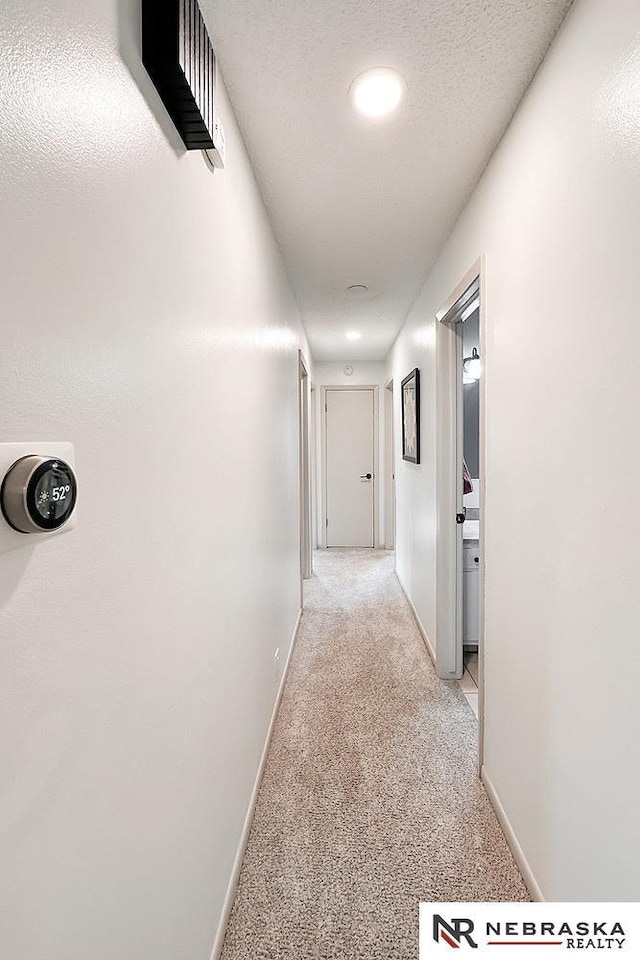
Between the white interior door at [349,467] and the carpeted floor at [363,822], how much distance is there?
3.55 m

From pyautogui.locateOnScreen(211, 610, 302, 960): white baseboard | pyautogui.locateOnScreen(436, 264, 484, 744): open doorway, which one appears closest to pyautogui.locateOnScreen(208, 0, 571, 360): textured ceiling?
pyautogui.locateOnScreen(436, 264, 484, 744): open doorway

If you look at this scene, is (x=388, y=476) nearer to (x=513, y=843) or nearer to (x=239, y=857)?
(x=513, y=843)

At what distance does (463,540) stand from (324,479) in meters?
3.65

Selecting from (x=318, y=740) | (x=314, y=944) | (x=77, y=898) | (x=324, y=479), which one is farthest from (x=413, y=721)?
(x=324, y=479)

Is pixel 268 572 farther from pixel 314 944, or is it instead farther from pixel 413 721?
pixel 314 944

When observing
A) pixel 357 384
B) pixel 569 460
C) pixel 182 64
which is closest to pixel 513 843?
pixel 569 460

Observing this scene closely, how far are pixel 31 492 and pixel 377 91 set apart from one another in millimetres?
1636

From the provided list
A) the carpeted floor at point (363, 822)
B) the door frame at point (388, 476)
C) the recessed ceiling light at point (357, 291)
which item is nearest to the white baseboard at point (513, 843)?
the carpeted floor at point (363, 822)

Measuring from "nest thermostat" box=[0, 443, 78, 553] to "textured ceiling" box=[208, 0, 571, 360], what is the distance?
131 centimetres

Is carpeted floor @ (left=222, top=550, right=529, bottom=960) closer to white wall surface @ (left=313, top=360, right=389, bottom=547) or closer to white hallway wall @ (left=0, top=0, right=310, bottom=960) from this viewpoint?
white hallway wall @ (left=0, top=0, right=310, bottom=960)

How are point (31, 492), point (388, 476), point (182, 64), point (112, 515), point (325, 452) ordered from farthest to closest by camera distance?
point (325, 452), point (388, 476), point (182, 64), point (112, 515), point (31, 492)

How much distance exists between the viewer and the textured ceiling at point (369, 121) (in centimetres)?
129

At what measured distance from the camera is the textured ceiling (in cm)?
129

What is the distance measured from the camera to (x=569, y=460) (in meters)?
1.30
